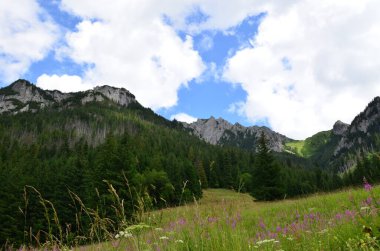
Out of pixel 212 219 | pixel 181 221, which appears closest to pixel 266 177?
pixel 181 221

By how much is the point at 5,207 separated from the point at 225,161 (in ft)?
310

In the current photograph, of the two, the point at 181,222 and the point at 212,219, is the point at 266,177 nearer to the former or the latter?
the point at 181,222

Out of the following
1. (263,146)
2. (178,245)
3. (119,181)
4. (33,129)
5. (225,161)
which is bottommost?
(178,245)

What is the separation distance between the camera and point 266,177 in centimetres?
4416

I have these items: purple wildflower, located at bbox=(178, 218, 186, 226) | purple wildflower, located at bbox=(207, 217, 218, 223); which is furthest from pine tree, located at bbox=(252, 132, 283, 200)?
purple wildflower, located at bbox=(207, 217, 218, 223)

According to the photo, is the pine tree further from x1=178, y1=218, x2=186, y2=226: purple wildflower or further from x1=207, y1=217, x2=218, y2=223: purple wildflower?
x1=207, y1=217, x2=218, y2=223: purple wildflower

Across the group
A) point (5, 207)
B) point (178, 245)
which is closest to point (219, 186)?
point (5, 207)

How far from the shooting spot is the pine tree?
43094 millimetres

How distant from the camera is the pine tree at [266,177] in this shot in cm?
4309

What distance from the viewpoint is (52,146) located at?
159 meters

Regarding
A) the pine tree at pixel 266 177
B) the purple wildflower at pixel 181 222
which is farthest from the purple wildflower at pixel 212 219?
the pine tree at pixel 266 177

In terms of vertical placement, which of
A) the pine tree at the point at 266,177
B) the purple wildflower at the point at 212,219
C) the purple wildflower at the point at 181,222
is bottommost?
the purple wildflower at the point at 181,222

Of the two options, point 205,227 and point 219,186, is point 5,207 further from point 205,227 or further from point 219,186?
point 219,186

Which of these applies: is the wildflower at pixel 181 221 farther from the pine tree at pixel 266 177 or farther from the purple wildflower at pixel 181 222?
the pine tree at pixel 266 177
